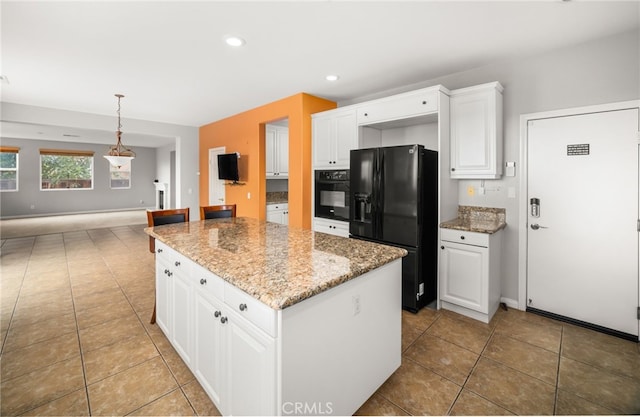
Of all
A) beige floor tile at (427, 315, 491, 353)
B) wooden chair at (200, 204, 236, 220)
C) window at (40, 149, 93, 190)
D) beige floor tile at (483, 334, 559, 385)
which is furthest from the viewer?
window at (40, 149, 93, 190)

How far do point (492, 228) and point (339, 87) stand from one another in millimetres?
2479

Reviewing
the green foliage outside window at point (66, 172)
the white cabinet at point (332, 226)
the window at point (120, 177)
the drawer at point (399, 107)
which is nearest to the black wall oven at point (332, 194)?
the white cabinet at point (332, 226)

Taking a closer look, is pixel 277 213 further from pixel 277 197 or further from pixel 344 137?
pixel 344 137

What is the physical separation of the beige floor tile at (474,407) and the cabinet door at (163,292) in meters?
2.07

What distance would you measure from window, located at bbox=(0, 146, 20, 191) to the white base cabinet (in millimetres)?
11563

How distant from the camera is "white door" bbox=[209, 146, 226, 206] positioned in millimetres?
6070

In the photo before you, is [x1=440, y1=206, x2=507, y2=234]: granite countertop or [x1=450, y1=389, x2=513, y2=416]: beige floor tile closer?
[x1=450, y1=389, x2=513, y2=416]: beige floor tile

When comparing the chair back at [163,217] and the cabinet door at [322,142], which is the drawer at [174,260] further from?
the cabinet door at [322,142]

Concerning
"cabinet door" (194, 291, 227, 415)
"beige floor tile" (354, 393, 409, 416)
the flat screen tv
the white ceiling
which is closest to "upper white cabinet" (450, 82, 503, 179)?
the white ceiling

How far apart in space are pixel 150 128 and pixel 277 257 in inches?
230

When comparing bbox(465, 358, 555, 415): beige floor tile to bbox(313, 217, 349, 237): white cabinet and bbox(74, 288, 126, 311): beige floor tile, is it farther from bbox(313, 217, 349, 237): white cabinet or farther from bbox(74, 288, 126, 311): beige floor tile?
bbox(74, 288, 126, 311): beige floor tile

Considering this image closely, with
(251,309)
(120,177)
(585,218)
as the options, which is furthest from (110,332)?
(120,177)

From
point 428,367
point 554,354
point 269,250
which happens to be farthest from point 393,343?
point 554,354

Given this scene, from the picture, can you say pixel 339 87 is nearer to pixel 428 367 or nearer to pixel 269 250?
pixel 269 250
